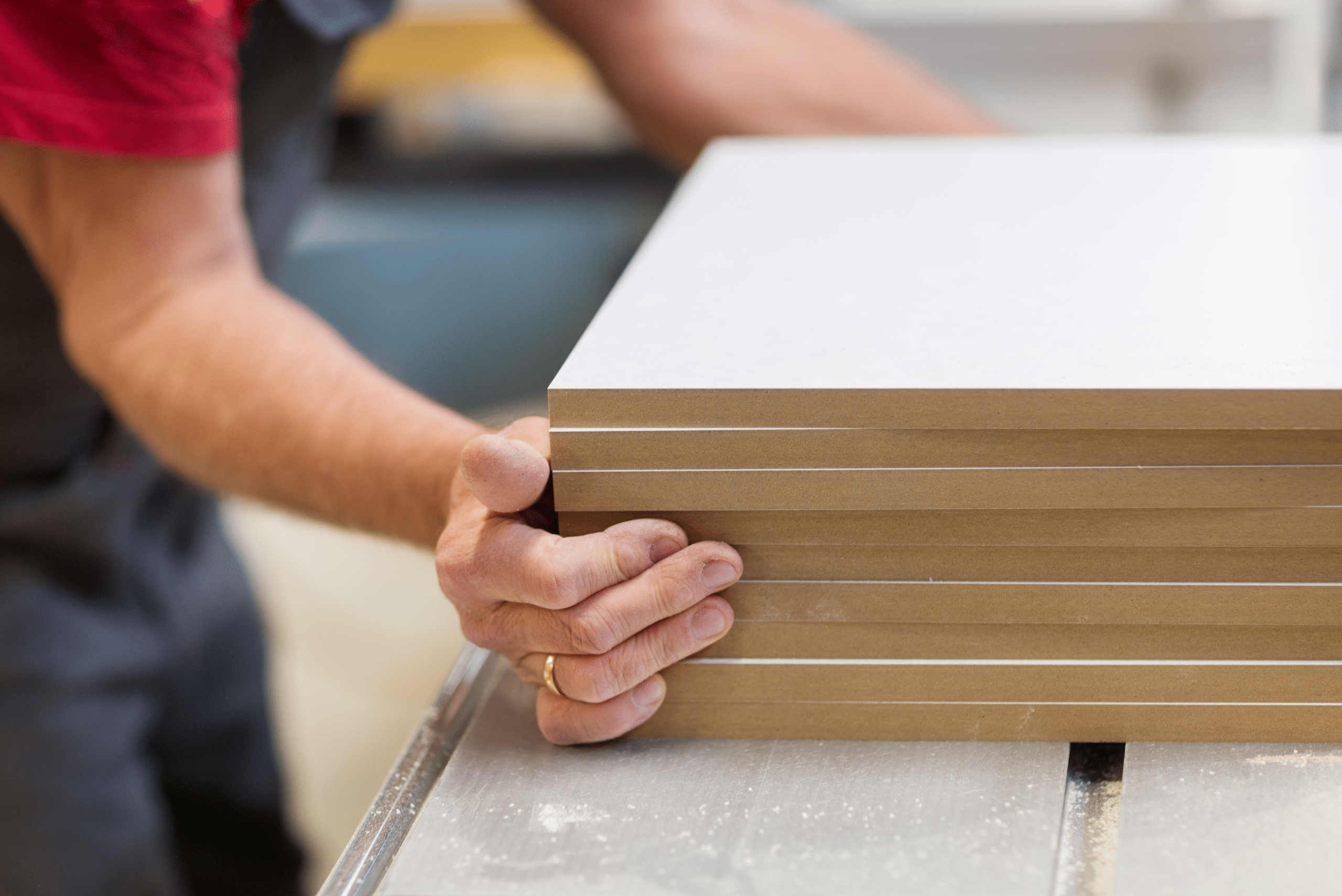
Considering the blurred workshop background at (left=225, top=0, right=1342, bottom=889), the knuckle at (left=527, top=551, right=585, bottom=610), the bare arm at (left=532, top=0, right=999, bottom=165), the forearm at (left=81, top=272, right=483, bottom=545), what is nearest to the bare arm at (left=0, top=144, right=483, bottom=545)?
the forearm at (left=81, top=272, right=483, bottom=545)

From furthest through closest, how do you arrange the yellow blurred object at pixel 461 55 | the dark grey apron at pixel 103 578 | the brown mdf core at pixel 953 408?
the yellow blurred object at pixel 461 55
the dark grey apron at pixel 103 578
the brown mdf core at pixel 953 408

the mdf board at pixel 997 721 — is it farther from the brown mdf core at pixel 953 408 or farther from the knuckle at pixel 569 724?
the brown mdf core at pixel 953 408

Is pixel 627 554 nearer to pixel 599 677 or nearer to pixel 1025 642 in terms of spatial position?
pixel 599 677

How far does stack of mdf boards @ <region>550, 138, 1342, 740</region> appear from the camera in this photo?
0.44 m

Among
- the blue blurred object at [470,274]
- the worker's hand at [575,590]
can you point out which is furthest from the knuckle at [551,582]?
the blue blurred object at [470,274]

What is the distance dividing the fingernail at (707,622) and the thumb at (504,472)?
3.1 inches

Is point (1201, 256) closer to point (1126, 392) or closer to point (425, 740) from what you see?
point (1126, 392)

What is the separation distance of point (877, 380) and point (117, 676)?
80cm

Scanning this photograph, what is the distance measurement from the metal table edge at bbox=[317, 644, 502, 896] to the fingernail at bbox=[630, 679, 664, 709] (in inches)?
3.7

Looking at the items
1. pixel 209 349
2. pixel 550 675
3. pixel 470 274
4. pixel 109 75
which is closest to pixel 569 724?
pixel 550 675

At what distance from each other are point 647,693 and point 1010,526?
0.52 feet

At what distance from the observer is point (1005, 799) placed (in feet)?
1.55

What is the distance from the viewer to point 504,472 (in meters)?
0.47

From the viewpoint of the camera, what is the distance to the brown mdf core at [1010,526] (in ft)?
1.50
